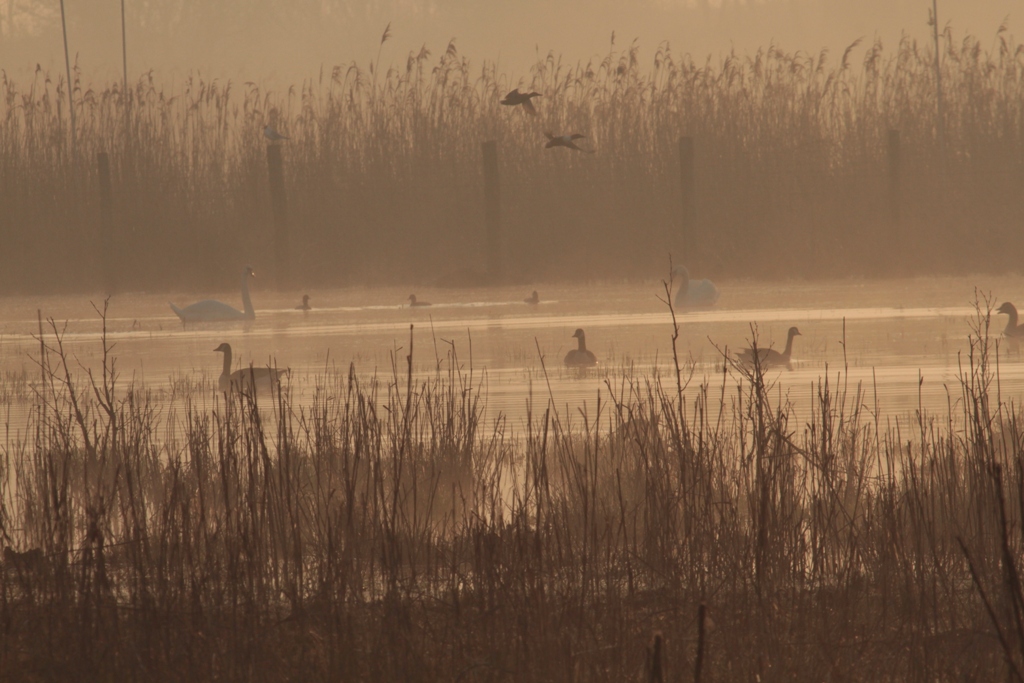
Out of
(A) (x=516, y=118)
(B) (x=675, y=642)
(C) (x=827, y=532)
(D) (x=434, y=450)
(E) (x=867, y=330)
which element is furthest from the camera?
(A) (x=516, y=118)

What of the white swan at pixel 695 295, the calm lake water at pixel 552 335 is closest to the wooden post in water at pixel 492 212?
the calm lake water at pixel 552 335

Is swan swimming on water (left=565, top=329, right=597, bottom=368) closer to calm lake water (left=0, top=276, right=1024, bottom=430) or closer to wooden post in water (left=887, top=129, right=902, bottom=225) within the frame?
calm lake water (left=0, top=276, right=1024, bottom=430)

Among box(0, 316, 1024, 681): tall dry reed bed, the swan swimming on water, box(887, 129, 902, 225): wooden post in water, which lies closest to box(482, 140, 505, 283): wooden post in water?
box(887, 129, 902, 225): wooden post in water

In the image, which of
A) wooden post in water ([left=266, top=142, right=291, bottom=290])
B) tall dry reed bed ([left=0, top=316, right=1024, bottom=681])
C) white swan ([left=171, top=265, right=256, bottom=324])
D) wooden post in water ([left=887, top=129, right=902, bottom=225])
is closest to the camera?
tall dry reed bed ([left=0, top=316, right=1024, bottom=681])

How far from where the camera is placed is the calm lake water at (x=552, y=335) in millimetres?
8398

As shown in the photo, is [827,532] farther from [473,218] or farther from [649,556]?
[473,218]

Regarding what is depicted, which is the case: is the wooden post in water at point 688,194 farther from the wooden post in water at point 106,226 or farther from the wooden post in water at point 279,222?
the wooden post in water at point 106,226

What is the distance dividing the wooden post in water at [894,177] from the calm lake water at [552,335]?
5.71 feet

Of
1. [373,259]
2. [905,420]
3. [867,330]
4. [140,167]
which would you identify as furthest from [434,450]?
[140,167]

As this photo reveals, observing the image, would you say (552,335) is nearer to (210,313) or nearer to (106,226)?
(210,313)

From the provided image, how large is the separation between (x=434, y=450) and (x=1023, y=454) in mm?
2087

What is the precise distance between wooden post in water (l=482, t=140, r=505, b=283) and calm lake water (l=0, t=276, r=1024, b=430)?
498mm

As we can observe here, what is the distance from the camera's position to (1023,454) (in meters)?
3.77

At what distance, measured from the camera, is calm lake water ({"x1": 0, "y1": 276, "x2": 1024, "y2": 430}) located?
331 inches
